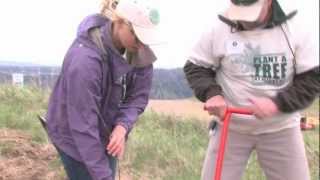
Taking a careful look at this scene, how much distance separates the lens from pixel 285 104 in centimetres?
300

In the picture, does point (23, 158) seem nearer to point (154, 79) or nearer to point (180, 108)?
point (154, 79)

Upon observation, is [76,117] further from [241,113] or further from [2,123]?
[2,123]

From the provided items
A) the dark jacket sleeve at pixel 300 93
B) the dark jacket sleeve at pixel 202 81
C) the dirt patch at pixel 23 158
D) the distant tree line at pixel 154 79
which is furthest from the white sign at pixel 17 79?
the dark jacket sleeve at pixel 300 93

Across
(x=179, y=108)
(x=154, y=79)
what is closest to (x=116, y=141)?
(x=154, y=79)

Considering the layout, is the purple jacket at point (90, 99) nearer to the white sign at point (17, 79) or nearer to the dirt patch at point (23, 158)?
the dirt patch at point (23, 158)

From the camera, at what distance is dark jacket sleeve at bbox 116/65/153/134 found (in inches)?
117

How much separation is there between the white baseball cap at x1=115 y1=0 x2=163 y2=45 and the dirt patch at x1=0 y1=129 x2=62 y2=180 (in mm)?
1738

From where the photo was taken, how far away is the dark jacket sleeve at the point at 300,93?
300 cm

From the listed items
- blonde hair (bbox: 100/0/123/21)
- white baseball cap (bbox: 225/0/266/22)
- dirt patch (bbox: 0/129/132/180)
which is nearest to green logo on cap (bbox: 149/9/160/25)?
blonde hair (bbox: 100/0/123/21)

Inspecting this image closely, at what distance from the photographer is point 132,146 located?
16.1 ft

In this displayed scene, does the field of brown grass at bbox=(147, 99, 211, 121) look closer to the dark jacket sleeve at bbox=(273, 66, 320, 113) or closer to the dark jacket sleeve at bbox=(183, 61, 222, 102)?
the dark jacket sleeve at bbox=(183, 61, 222, 102)

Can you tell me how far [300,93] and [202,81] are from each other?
0.43 meters

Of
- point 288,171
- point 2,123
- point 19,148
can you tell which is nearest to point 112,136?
point 288,171

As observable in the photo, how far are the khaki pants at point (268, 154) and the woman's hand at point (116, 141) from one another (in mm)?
503
